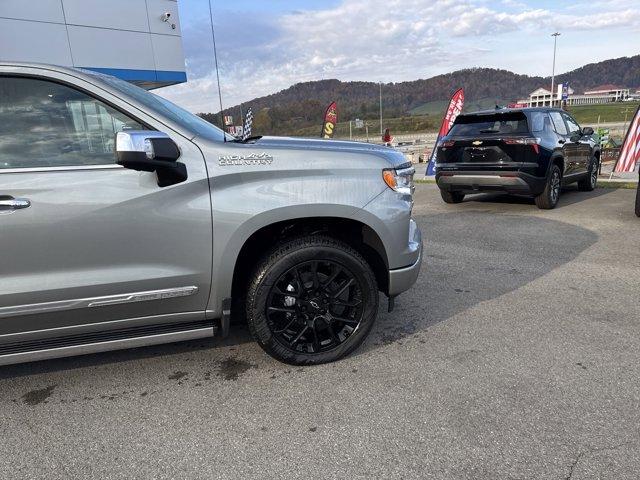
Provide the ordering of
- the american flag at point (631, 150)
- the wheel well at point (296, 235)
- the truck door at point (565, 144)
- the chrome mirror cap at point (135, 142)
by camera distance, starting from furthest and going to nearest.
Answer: the american flag at point (631, 150) → the truck door at point (565, 144) → the wheel well at point (296, 235) → the chrome mirror cap at point (135, 142)

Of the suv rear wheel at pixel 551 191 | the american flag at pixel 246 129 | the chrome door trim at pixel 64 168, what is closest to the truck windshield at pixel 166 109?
the american flag at pixel 246 129

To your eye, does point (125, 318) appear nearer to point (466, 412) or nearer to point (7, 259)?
point (7, 259)

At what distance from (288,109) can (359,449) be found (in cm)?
6134

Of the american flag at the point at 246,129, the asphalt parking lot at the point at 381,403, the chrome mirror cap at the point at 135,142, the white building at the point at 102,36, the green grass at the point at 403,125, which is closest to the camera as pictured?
the asphalt parking lot at the point at 381,403

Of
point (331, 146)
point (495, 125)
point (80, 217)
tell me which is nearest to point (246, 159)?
point (331, 146)

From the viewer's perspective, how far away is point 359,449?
2273 mm

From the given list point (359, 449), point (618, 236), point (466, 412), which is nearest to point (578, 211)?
point (618, 236)

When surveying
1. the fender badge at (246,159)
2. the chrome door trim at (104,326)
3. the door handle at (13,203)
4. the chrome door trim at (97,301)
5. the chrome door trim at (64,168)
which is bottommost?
the chrome door trim at (104,326)

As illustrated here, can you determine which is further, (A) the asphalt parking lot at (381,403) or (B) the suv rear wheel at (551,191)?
A: (B) the suv rear wheel at (551,191)

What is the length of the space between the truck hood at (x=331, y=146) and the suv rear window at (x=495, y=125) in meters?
5.03

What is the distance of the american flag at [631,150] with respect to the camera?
10453 millimetres

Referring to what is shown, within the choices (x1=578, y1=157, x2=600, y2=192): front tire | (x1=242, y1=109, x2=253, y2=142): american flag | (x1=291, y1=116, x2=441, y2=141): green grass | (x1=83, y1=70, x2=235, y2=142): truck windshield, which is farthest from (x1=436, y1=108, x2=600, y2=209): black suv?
(x1=291, y1=116, x2=441, y2=141): green grass

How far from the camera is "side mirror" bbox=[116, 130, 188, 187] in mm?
2332

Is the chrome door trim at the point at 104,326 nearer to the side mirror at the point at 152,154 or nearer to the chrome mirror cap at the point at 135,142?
A: the side mirror at the point at 152,154
